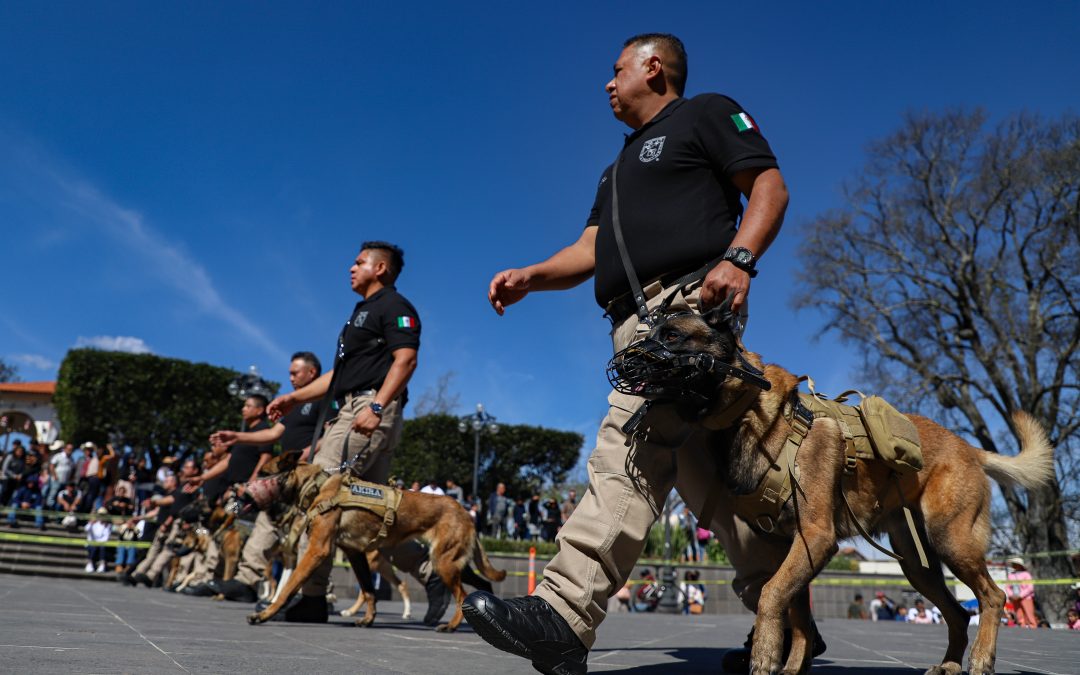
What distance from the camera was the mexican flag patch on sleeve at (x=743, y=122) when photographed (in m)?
2.85

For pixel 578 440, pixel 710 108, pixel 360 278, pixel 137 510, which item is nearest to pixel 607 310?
pixel 710 108

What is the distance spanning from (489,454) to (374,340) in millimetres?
32764

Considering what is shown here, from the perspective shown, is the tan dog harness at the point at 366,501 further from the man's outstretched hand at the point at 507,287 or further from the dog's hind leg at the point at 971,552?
the dog's hind leg at the point at 971,552

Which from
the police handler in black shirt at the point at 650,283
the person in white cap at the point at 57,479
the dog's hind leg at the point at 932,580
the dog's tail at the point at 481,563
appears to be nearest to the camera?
the police handler in black shirt at the point at 650,283

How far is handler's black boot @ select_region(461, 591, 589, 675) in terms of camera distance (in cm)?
225

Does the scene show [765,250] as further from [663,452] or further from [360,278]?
[360,278]

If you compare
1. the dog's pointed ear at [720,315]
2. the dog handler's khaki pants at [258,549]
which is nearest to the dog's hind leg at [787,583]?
the dog's pointed ear at [720,315]

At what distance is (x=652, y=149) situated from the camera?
9.75 feet

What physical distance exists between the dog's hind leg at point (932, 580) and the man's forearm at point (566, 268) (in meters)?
1.73

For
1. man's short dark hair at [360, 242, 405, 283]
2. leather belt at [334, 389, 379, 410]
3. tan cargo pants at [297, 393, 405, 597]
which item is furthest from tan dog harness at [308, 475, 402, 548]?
man's short dark hair at [360, 242, 405, 283]

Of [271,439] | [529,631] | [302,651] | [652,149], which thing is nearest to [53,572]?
[271,439]

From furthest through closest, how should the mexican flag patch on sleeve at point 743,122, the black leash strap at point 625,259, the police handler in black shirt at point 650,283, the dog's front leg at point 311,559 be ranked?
the dog's front leg at point 311,559 < the mexican flag patch on sleeve at point 743,122 < the black leash strap at point 625,259 < the police handler in black shirt at point 650,283

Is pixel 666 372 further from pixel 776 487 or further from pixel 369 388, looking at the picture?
pixel 369 388

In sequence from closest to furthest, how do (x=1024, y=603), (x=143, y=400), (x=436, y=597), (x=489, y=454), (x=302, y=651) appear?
(x=302, y=651) → (x=436, y=597) → (x=1024, y=603) → (x=143, y=400) → (x=489, y=454)
